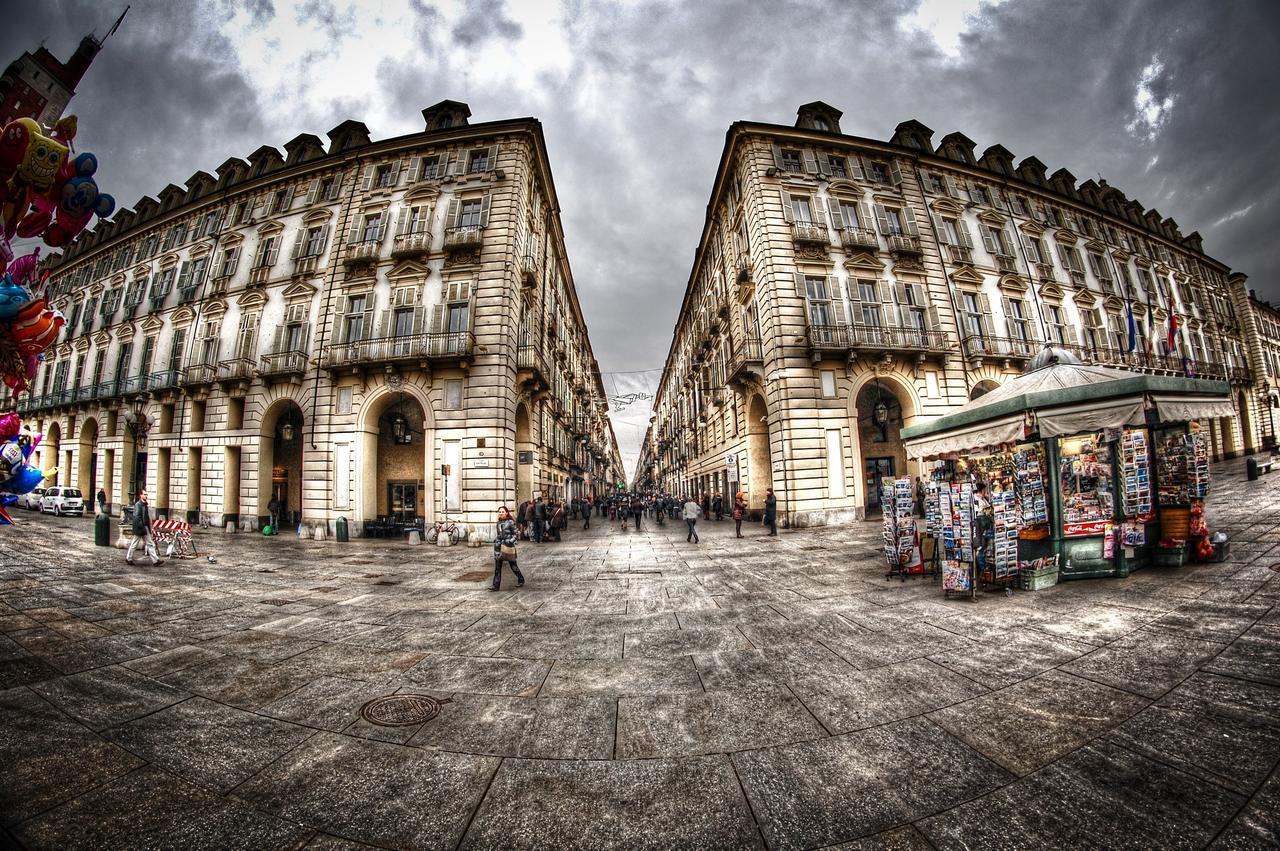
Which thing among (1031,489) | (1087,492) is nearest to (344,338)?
(1031,489)

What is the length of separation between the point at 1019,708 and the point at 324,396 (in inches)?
881

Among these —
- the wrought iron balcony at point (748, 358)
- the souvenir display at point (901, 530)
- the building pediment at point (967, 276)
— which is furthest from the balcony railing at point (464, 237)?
the building pediment at point (967, 276)

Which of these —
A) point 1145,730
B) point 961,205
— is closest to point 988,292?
point 961,205

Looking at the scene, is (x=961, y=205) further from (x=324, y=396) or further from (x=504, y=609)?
(x=324, y=396)

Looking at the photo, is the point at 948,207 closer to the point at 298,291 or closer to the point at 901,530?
the point at 901,530

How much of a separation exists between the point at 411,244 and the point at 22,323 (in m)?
16.7

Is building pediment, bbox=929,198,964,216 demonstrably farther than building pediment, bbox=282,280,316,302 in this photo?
Yes

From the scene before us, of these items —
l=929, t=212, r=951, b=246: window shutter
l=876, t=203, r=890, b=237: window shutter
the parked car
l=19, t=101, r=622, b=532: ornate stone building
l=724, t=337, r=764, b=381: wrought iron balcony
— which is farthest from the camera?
the parked car

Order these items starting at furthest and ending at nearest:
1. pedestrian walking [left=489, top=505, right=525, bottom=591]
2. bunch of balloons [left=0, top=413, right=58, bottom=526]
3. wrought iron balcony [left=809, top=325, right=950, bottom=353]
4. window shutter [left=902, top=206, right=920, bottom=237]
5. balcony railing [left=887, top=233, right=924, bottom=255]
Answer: window shutter [left=902, top=206, right=920, bottom=237]
balcony railing [left=887, top=233, right=924, bottom=255]
wrought iron balcony [left=809, top=325, right=950, bottom=353]
pedestrian walking [left=489, top=505, right=525, bottom=591]
bunch of balloons [left=0, top=413, right=58, bottom=526]

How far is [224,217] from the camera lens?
77.3 ft

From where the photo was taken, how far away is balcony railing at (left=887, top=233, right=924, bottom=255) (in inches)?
795

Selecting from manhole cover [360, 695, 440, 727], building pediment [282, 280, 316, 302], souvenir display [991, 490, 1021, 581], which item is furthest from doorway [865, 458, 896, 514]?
building pediment [282, 280, 316, 302]

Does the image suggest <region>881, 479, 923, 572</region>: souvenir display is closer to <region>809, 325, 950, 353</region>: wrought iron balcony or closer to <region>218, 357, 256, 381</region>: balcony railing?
<region>809, 325, 950, 353</region>: wrought iron balcony

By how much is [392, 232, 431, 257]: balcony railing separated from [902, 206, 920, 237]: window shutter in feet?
72.6
